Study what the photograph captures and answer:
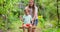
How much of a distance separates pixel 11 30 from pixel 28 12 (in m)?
0.62

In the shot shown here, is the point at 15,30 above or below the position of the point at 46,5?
below

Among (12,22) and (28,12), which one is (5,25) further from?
(28,12)

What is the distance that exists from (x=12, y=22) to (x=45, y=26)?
0.62m

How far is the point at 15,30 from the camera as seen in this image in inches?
144

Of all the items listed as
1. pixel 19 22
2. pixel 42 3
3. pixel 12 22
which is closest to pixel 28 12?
pixel 19 22

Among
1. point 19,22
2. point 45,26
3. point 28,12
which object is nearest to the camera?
point 28,12

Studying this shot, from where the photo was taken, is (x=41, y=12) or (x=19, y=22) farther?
(x=41, y=12)

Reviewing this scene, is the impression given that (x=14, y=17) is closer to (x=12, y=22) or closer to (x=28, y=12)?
(x=12, y=22)

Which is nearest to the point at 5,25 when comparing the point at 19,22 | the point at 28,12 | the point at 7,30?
the point at 7,30

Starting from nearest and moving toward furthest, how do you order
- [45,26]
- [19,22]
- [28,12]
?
[28,12] < [19,22] < [45,26]

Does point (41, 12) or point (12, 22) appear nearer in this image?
point (12, 22)

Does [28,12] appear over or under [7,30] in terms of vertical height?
over

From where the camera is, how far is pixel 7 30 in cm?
369

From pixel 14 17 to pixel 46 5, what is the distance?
71cm
